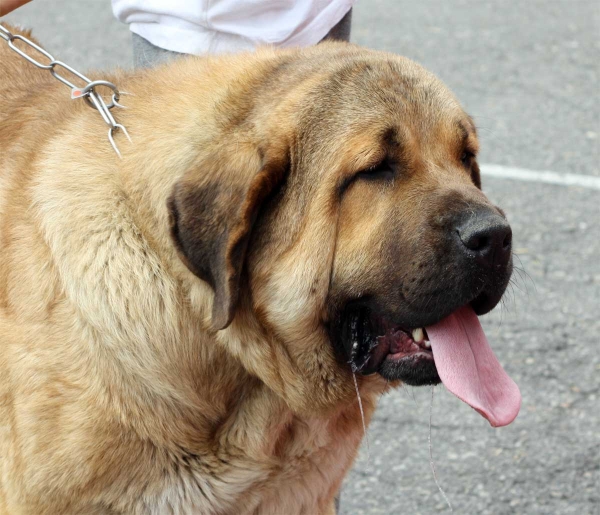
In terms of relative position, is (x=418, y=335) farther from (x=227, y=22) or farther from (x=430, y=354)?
(x=227, y=22)

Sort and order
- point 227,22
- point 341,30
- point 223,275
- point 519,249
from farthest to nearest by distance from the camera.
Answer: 1. point 519,249
2. point 341,30
3. point 227,22
4. point 223,275

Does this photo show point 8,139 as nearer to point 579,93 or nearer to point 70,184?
point 70,184

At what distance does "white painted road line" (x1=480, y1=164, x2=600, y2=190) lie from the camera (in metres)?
6.53

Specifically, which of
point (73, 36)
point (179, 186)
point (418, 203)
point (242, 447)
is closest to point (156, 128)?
point (179, 186)

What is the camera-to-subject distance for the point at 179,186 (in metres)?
2.47

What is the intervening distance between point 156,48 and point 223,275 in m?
1.21

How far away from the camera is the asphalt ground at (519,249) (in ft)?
12.9

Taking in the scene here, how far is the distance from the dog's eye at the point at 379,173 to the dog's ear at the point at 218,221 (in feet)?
0.87

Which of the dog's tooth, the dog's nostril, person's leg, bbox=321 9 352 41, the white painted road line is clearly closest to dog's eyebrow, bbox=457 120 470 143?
the dog's nostril

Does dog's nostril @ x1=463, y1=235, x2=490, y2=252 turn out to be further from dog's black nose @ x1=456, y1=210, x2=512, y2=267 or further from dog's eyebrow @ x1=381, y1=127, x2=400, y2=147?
dog's eyebrow @ x1=381, y1=127, x2=400, y2=147

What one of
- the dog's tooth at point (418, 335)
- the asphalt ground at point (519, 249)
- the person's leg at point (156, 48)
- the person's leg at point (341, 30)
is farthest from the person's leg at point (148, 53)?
the dog's tooth at point (418, 335)

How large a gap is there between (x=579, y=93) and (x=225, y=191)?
619cm

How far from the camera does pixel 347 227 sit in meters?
2.54

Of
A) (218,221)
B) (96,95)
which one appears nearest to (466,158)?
(218,221)
